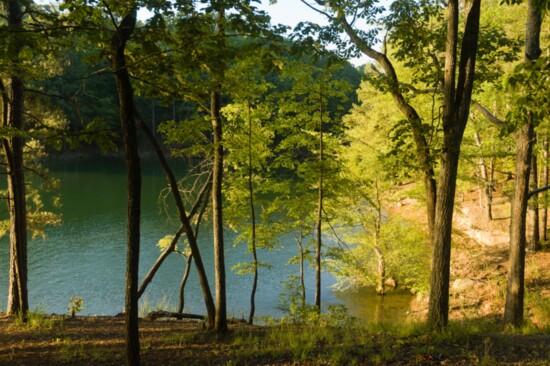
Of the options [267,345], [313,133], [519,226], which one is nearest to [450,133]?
[519,226]

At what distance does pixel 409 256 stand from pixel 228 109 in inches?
351

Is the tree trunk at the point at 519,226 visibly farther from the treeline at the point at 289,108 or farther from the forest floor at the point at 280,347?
the forest floor at the point at 280,347

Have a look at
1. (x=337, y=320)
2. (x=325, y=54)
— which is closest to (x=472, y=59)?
(x=325, y=54)

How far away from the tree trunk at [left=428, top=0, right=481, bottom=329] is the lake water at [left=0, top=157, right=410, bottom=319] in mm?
7069

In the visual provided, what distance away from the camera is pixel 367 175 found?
16906 mm

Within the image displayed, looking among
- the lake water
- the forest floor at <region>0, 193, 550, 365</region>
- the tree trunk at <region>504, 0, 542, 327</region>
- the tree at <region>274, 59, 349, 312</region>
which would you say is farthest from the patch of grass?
the tree trunk at <region>504, 0, 542, 327</region>

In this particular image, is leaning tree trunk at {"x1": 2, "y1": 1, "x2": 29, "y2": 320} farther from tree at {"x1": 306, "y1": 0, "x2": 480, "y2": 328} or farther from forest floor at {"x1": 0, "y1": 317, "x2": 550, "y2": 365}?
tree at {"x1": 306, "y1": 0, "x2": 480, "y2": 328}

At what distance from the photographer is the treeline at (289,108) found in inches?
197

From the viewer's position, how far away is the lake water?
16688mm

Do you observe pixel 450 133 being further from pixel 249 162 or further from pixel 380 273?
pixel 380 273

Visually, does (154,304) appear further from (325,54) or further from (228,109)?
(325,54)

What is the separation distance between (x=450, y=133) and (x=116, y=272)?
1675 centimetres

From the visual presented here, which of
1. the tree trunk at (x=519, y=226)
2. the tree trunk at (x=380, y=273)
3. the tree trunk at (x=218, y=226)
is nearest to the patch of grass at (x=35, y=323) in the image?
the tree trunk at (x=218, y=226)

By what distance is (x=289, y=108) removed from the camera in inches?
496
